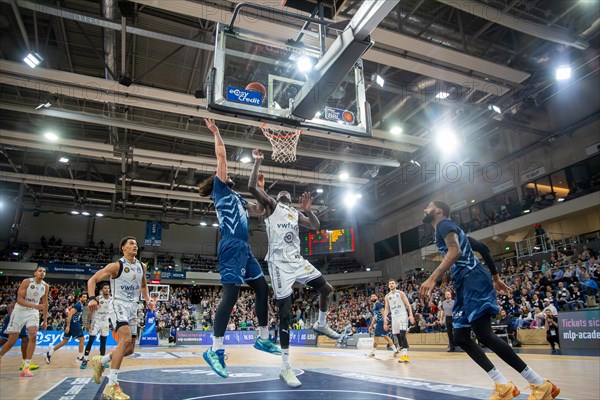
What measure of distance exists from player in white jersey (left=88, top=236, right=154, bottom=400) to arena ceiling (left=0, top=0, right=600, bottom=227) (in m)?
7.25

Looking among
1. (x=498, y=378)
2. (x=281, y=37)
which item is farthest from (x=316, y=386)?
(x=281, y=37)

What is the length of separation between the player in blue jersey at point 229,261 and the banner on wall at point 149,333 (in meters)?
16.4

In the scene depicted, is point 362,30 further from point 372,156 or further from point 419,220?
point 419,220

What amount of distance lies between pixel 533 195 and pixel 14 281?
111ft

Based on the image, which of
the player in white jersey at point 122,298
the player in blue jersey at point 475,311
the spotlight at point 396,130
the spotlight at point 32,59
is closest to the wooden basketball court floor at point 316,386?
the player in white jersey at point 122,298

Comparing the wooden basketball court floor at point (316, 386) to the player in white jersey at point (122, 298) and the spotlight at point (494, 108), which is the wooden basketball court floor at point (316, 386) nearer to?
the player in white jersey at point (122, 298)

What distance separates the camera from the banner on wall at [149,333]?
61.8 ft

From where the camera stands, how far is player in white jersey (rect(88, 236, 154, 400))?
469cm

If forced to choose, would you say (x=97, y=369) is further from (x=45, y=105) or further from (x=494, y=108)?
(x=494, y=108)

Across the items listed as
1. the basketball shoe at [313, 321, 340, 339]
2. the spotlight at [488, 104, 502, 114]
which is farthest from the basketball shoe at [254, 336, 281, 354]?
the spotlight at [488, 104, 502, 114]

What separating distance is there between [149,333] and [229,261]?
17.2m

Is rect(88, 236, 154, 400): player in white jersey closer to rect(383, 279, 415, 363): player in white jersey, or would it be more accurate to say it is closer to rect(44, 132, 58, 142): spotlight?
rect(383, 279, 415, 363): player in white jersey

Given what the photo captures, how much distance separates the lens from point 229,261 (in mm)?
4332

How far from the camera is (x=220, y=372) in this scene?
13.6ft
